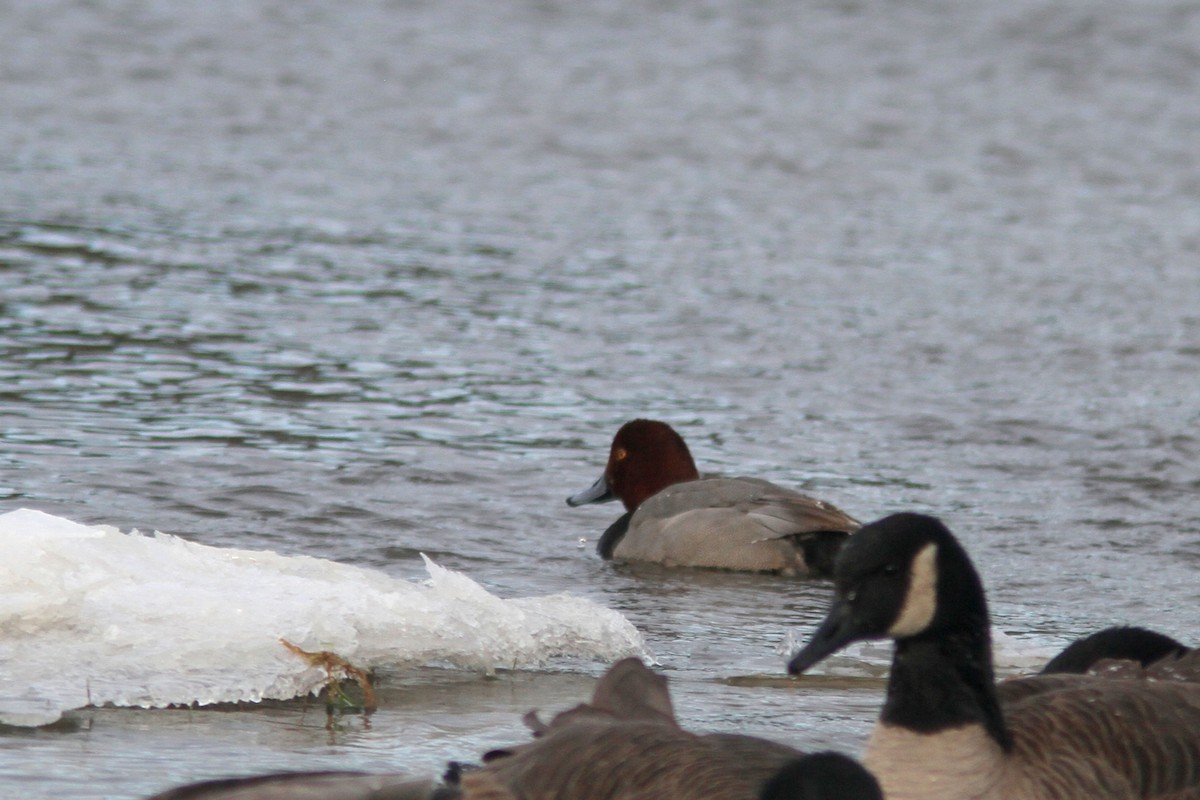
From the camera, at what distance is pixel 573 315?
14.6 metres

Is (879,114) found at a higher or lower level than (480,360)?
higher

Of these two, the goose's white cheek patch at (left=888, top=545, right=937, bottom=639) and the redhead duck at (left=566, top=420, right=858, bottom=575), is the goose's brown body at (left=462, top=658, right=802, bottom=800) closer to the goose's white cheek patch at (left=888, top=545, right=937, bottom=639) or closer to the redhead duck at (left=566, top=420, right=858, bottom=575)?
the goose's white cheek patch at (left=888, top=545, right=937, bottom=639)

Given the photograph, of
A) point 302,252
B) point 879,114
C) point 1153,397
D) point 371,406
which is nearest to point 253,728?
point 371,406

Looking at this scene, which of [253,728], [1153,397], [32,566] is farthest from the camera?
[1153,397]

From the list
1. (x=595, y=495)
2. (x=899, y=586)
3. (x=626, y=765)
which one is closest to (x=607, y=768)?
(x=626, y=765)

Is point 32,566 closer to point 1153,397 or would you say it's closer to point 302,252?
point 1153,397

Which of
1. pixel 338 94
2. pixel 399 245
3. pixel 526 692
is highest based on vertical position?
pixel 338 94

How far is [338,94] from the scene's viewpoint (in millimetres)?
24953

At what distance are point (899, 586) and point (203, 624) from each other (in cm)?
243

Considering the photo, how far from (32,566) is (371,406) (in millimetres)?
5746

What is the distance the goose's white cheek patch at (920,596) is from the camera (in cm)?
480

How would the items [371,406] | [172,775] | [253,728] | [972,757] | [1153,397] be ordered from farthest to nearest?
1. [1153,397]
2. [371,406]
3. [253,728]
4. [172,775]
5. [972,757]

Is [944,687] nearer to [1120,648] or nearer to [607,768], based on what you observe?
[607,768]

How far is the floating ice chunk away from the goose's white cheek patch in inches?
80.3
